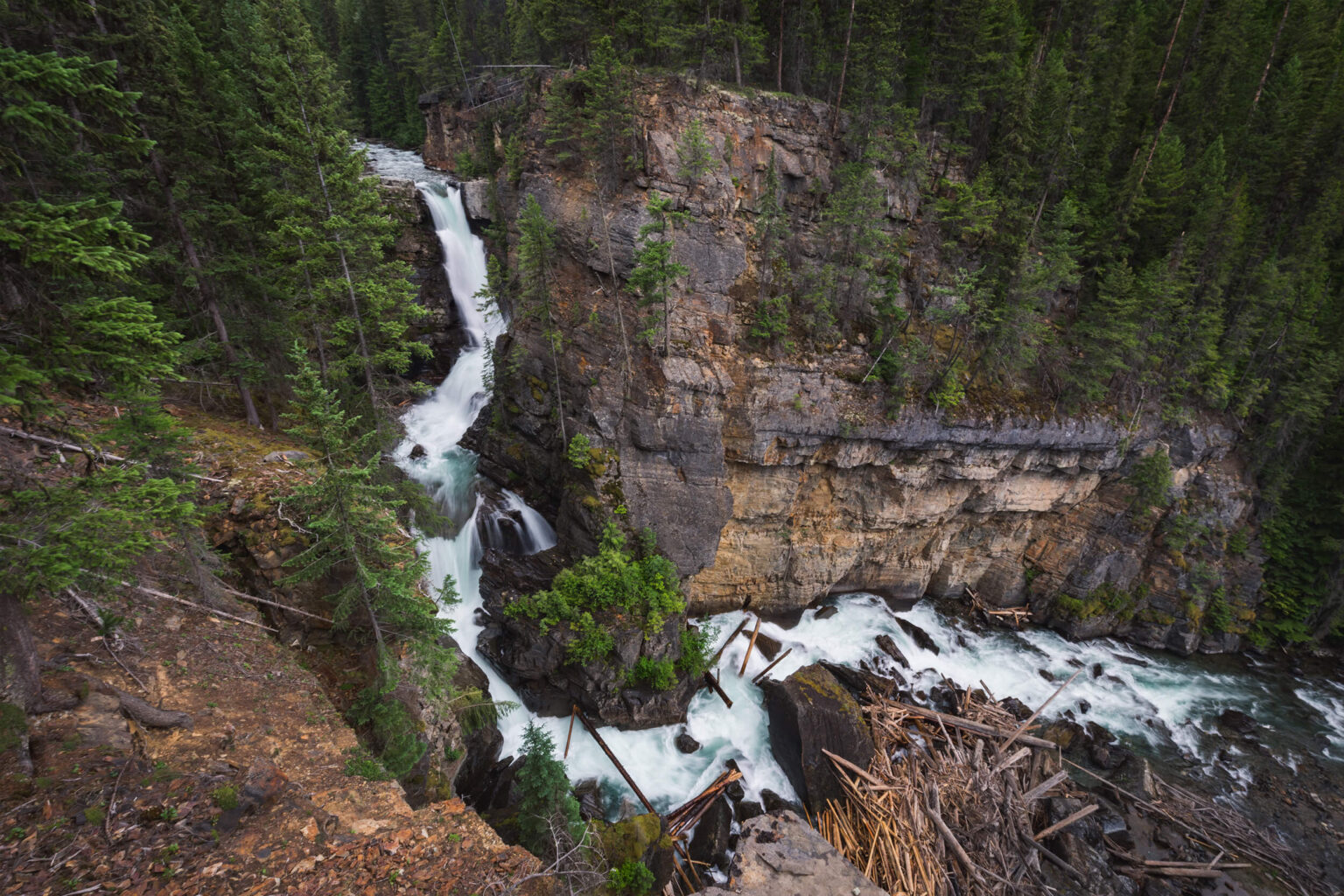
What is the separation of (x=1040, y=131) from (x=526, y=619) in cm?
3075

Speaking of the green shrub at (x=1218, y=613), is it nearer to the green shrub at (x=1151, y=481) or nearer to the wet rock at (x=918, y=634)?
the green shrub at (x=1151, y=481)

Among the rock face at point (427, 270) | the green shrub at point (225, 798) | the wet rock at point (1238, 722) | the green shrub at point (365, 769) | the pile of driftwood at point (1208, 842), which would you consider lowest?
the wet rock at point (1238, 722)

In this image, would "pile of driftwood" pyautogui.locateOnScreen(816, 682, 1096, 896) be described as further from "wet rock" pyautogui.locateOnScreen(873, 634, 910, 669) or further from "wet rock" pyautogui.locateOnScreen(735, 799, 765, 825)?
"wet rock" pyautogui.locateOnScreen(873, 634, 910, 669)

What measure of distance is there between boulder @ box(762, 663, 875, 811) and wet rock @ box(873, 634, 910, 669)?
445 centimetres

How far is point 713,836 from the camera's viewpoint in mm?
15086

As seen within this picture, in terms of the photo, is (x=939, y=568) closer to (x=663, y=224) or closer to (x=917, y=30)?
(x=663, y=224)

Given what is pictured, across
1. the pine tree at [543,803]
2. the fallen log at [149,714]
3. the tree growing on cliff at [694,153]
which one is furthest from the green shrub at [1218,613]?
the fallen log at [149,714]

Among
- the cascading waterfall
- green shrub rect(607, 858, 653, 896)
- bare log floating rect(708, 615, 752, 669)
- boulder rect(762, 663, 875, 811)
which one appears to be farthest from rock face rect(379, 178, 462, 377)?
green shrub rect(607, 858, 653, 896)

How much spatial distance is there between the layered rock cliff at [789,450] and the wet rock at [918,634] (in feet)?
5.78

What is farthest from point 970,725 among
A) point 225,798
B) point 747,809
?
point 225,798

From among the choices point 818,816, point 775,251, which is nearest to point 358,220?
point 775,251

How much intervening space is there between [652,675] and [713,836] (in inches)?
193

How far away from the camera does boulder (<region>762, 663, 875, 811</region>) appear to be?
16.4m

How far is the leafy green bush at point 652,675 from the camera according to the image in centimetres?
1744
